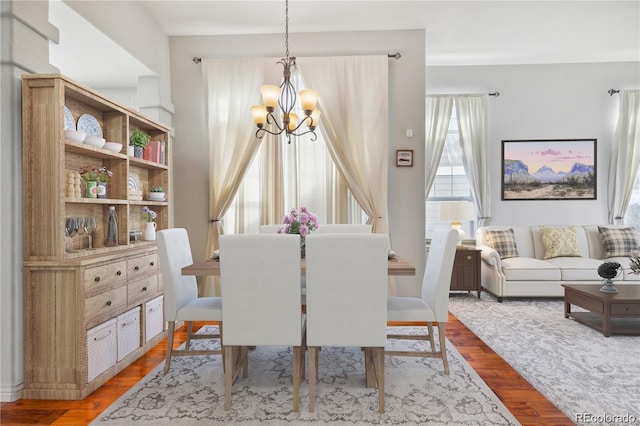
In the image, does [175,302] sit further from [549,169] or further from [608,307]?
[549,169]

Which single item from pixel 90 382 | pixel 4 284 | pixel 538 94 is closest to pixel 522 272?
pixel 538 94

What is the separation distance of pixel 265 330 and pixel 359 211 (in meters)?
2.40

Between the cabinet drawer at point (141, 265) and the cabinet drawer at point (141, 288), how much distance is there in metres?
0.06

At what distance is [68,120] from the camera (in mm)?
2689

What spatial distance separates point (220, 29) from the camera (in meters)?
4.18

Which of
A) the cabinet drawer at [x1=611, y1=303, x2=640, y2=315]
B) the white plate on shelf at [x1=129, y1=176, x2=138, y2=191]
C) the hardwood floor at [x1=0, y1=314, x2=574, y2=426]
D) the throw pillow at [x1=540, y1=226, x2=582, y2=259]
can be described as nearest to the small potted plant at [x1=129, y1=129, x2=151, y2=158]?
the white plate on shelf at [x1=129, y1=176, x2=138, y2=191]

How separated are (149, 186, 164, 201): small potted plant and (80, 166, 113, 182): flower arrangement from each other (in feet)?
1.89

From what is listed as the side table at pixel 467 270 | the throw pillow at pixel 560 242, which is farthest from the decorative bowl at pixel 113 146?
the throw pillow at pixel 560 242

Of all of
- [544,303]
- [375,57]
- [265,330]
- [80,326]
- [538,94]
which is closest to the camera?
[265,330]

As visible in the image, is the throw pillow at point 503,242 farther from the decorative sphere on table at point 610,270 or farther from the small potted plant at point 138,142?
the small potted plant at point 138,142

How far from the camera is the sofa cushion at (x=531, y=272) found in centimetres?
449

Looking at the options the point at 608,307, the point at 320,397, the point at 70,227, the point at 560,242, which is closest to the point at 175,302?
the point at 70,227

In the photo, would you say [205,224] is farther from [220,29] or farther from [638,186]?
[638,186]

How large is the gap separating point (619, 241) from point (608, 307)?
207 cm
